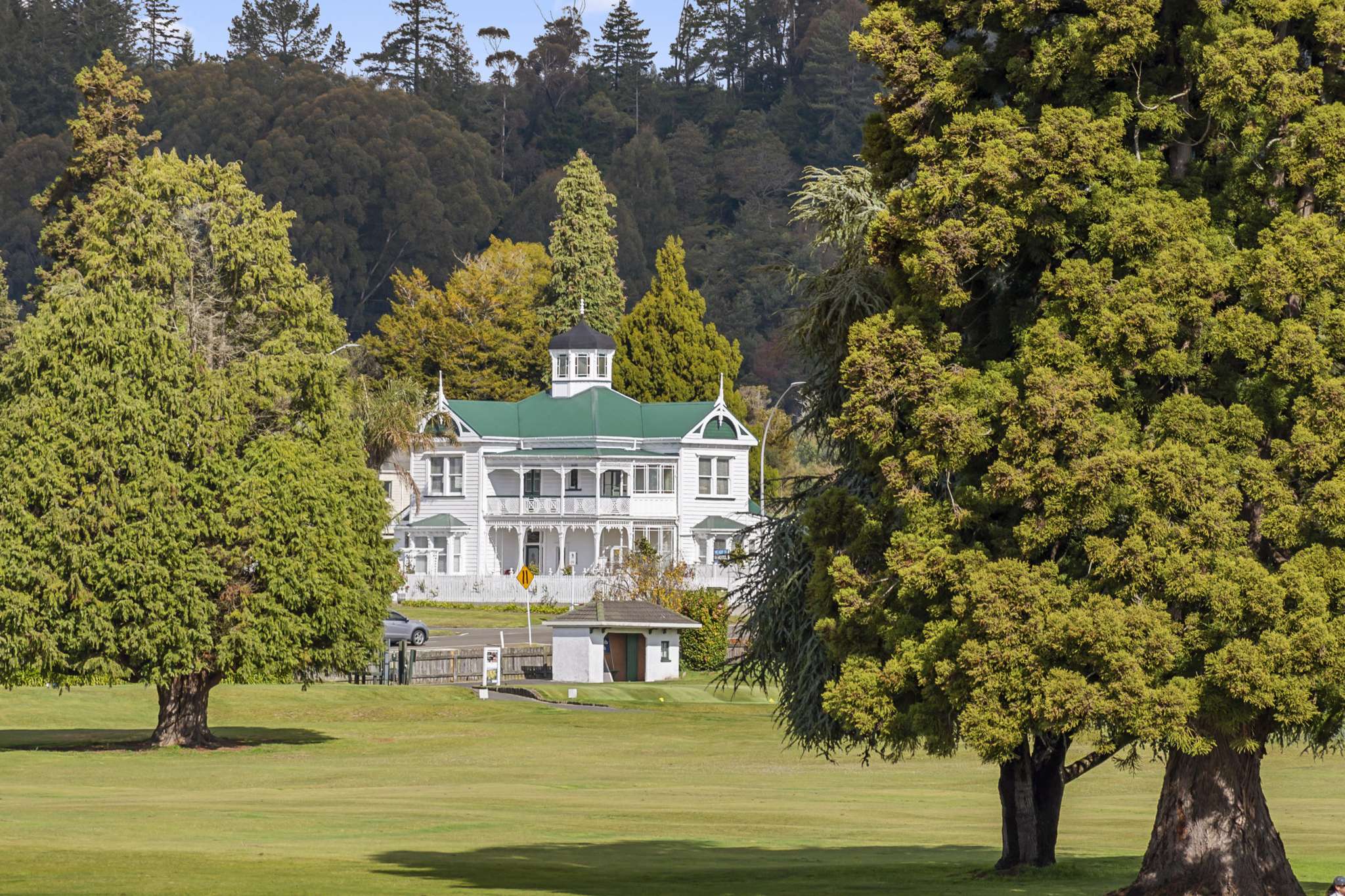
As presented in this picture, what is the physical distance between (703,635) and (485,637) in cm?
893

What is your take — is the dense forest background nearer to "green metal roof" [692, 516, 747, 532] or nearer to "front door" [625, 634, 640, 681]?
"green metal roof" [692, 516, 747, 532]

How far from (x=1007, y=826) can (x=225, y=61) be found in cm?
15953

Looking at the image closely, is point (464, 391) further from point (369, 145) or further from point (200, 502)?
point (200, 502)

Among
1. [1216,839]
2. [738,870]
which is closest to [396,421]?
[738,870]

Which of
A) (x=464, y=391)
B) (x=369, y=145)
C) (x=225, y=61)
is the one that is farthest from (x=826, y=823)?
(x=225, y=61)

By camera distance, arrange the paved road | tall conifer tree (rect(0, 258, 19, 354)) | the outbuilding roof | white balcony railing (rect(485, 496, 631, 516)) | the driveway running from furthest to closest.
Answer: white balcony railing (rect(485, 496, 631, 516)), tall conifer tree (rect(0, 258, 19, 354)), the paved road, the driveway, the outbuilding roof

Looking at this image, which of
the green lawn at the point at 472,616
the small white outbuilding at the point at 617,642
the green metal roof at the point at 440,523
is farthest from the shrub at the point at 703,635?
the green metal roof at the point at 440,523

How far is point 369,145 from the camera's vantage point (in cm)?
14800

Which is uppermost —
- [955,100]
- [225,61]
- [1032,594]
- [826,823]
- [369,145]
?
[225,61]

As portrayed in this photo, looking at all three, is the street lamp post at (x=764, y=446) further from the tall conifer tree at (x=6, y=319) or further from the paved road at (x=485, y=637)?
the tall conifer tree at (x=6, y=319)

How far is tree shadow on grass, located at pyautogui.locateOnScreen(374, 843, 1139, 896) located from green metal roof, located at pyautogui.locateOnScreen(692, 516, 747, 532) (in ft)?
204

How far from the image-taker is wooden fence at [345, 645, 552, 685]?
57812mm

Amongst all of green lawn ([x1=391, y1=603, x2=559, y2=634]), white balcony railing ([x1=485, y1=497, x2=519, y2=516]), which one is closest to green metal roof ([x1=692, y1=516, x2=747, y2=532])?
white balcony railing ([x1=485, y1=497, x2=519, y2=516])

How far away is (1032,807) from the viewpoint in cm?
2250
